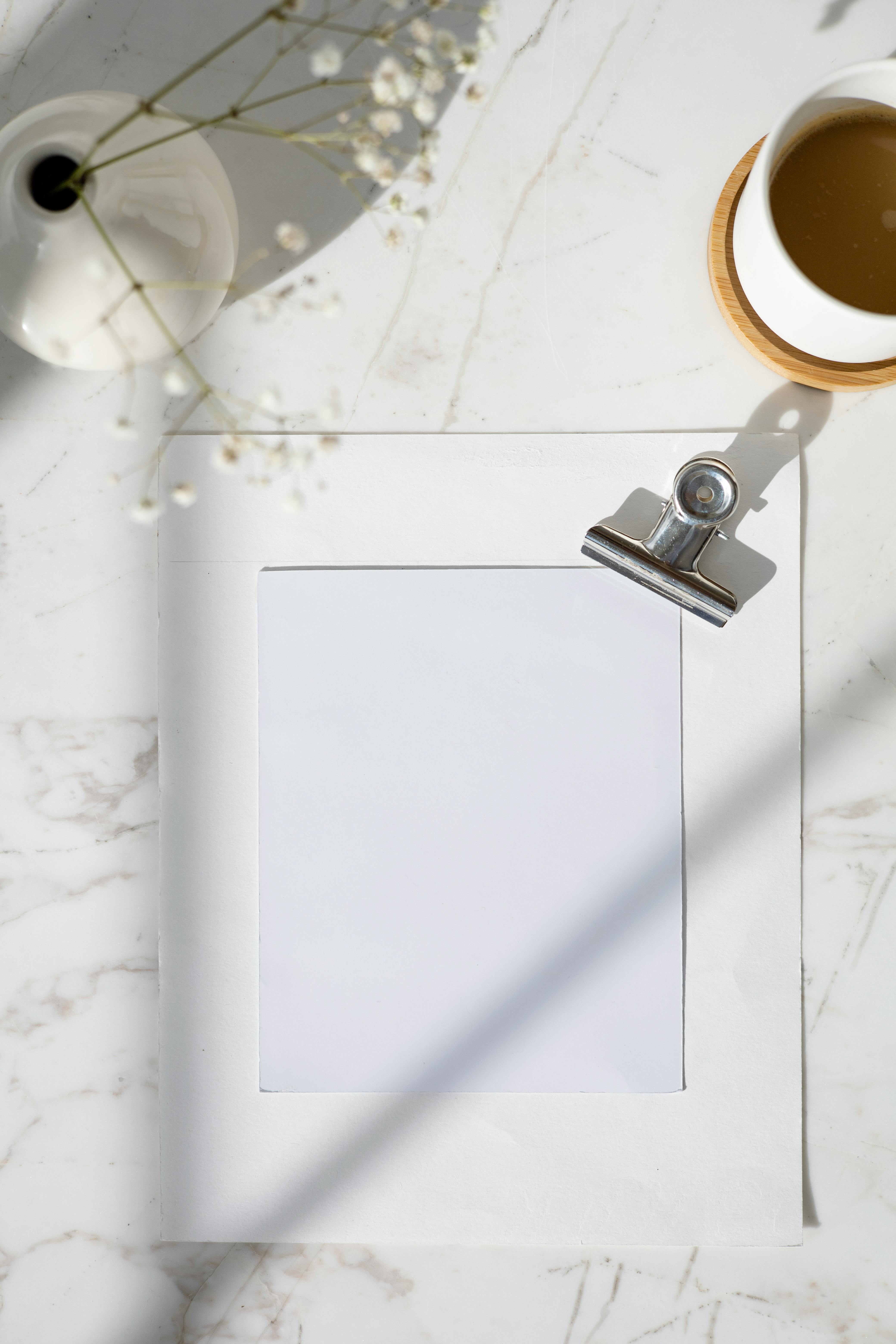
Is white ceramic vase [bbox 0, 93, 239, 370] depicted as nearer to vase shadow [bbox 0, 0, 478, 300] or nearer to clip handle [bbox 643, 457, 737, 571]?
vase shadow [bbox 0, 0, 478, 300]

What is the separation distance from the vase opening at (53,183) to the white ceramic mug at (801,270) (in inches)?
14.4

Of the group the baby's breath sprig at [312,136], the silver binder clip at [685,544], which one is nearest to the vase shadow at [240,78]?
the baby's breath sprig at [312,136]

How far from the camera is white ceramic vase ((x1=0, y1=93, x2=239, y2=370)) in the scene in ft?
1.41

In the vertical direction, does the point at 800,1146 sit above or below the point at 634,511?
below

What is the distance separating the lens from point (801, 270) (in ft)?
1.66

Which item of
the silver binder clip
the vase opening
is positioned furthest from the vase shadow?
the silver binder clip

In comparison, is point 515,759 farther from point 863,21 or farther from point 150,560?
point 863,21

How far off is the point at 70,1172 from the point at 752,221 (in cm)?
75

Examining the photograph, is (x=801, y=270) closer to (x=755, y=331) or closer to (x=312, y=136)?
(x=755, y=331)

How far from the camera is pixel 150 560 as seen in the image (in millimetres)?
579

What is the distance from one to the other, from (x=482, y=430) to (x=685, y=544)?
0.50ft

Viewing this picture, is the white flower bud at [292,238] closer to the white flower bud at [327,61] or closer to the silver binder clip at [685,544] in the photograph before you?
the white flower bud at [327,61]

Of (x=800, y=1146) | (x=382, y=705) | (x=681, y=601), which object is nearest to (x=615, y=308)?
(x=681, y=601)

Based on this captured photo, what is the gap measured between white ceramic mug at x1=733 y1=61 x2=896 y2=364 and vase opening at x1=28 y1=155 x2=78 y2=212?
365 mm
